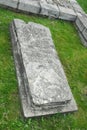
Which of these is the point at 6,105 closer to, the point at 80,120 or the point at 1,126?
the point at 1,126

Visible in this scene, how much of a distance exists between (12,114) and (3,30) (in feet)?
8.22

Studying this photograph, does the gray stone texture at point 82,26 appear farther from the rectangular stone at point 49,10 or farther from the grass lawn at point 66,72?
the rectangular stone at point 49,10

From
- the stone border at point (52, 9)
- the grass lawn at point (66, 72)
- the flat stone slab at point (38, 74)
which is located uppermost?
the flat stone slab at point (38, 74)

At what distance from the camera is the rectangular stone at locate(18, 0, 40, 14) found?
680cm

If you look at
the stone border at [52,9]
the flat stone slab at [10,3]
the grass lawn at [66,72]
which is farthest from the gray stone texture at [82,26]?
the flat stone slab at [10,3]

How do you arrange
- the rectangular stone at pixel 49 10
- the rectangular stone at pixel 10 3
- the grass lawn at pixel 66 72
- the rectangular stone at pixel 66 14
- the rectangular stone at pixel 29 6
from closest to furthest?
the grass lawn at pixel 66 72 < the rectangular stone at pixel 10 3 < the rectangular stone at pixel 29 6 < the rectangular stone at pixel 49 10 < the rectangular stone at pixel 66 14

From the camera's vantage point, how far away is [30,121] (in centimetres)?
420

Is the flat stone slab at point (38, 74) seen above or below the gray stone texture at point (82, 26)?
above

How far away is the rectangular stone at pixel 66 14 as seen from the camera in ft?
23.6

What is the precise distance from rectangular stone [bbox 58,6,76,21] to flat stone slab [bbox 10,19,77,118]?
1.60 meters

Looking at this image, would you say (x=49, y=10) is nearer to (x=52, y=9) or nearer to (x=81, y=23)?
(x=52, y=9)

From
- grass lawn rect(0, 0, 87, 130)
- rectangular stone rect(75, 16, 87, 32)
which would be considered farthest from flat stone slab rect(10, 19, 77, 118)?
rectangular stone rect(75, 16, 87, 32)

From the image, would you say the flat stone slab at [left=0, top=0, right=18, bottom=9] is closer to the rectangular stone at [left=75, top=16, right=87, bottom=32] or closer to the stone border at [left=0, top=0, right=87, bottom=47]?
the stone border at [left=0, top=0, right=87, bottom=47]

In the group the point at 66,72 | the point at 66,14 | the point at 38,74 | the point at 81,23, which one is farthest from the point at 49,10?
the point at 38,74
